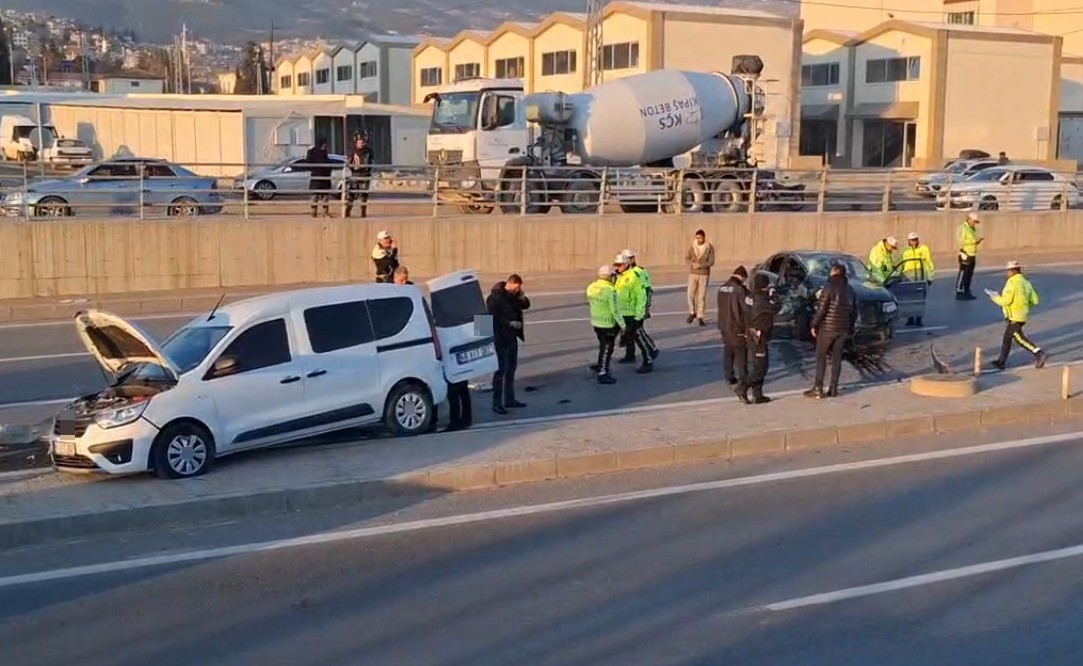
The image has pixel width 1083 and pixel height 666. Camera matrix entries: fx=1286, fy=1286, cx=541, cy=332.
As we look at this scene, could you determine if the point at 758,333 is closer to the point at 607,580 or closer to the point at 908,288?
the point at 607,580

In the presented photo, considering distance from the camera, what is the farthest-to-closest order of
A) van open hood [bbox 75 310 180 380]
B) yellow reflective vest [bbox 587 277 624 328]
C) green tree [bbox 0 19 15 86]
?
green tree [bbox 0 19 15 86] → yellow reflective vest [bbox 587 277 624 328] → van open hood [bbox 75 310 180 380]

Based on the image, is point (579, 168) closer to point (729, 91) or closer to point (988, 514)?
point (729, 91)

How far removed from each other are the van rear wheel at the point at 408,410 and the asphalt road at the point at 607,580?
221cm

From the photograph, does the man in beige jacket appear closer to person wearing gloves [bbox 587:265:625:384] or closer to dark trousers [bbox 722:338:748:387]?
person wearing gloves [bbox 587:265:625:384]

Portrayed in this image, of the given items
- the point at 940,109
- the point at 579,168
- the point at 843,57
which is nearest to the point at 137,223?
the point at 579,168

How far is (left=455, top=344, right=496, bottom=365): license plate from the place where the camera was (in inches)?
534

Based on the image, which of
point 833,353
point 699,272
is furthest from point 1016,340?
point 699,272

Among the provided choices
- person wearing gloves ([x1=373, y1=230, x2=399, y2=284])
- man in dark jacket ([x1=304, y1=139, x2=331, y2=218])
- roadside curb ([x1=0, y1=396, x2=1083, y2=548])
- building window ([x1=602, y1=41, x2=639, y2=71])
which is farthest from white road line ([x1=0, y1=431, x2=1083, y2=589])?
building window ([x1=602, y1=41, x2=639, y2=71])

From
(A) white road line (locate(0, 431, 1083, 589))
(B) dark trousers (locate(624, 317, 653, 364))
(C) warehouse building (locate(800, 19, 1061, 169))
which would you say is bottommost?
(A) white road line (locate(0, 431, 1083, 589))

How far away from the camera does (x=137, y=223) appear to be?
24406 millimetres

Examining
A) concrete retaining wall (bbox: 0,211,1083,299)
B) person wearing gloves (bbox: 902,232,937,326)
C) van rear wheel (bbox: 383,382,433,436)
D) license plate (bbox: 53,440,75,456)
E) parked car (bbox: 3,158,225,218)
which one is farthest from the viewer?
parked car (bbox: 3,158,225,218)

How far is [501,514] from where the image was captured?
10.2m

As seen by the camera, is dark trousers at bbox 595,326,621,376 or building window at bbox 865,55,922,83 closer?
dark trousers at bbox 595,326,621,376

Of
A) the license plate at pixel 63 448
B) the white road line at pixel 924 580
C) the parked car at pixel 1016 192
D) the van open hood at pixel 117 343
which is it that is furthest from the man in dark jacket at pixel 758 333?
the parked car at pixel 1016 192
